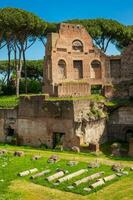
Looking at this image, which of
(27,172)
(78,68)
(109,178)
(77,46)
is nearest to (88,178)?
(109,178)

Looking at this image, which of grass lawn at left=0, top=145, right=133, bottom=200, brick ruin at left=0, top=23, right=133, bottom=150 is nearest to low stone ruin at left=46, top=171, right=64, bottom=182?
grass lawn at left=0, top=145, right=133, bottom=200

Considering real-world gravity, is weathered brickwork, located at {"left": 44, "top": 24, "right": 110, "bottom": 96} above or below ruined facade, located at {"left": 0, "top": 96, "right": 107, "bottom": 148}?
above

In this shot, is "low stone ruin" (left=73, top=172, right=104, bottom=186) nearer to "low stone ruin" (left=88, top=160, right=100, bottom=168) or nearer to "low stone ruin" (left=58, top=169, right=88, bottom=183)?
"low stone ruin" (left=58, top=169, right=88, bottom=183)

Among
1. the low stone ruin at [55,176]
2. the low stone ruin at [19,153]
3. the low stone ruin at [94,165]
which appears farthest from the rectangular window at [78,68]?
the low stone ruin at [55,176]

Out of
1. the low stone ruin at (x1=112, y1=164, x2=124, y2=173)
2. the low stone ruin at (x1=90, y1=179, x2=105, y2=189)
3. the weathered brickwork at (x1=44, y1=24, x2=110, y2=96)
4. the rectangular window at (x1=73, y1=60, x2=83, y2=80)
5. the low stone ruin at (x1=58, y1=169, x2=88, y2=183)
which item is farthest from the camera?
the rectangular window at (x1=73, y1=60, x2=83, y2=80)

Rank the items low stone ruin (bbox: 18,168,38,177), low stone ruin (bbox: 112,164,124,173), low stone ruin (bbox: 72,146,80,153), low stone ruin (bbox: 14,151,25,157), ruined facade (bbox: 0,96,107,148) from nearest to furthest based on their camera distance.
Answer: low stone ruin (bbox: 18,168,38,177) → low stone ruin (bbox: 112,164,124,173) → low stone ruin (bbox: 14,151,25,157) → low stone ruin (bbox: 72,146,80,153) → ruined facade (bbox: 0,96,107,148)

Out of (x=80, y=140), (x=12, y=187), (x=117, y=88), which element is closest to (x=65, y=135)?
(x=80, y=140)

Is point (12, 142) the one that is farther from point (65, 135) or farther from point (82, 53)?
point (82, 53)

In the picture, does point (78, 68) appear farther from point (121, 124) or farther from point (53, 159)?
point (53, 159)

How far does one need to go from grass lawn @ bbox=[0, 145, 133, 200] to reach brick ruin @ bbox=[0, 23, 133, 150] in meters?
3.14

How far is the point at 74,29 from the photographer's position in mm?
34625

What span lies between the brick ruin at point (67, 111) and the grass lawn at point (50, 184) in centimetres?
314

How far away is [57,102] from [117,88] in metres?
6.19

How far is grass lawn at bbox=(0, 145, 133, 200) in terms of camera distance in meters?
15.8
